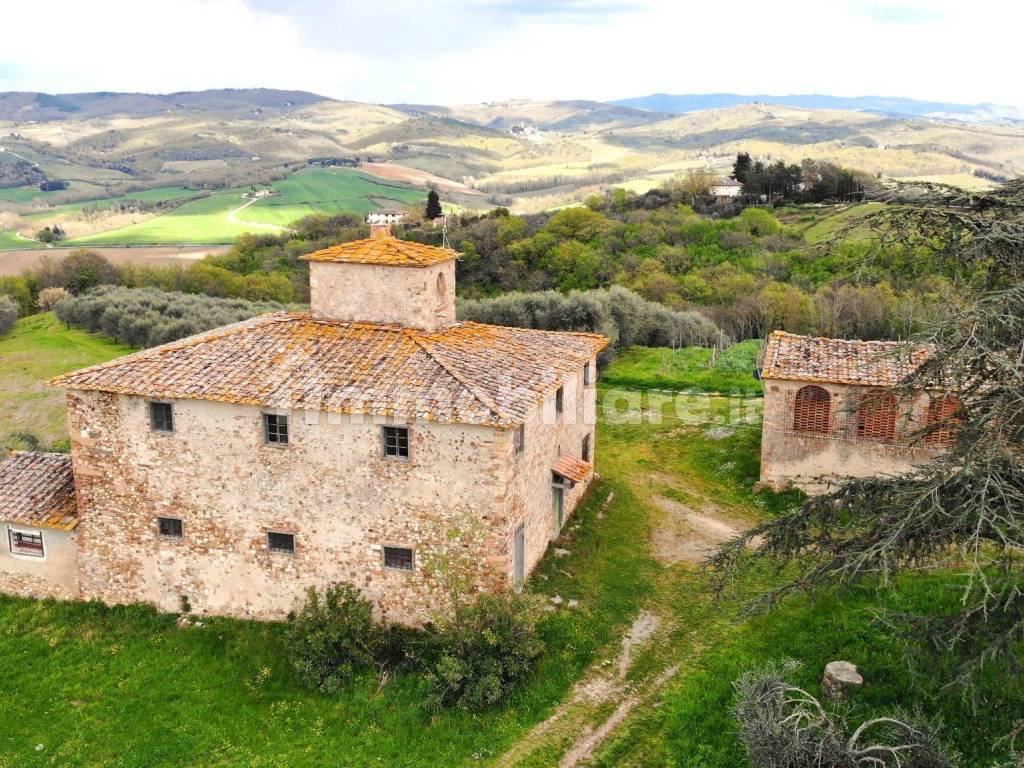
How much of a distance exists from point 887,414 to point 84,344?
159ft

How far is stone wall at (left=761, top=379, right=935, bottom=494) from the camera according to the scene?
21672 millimetres

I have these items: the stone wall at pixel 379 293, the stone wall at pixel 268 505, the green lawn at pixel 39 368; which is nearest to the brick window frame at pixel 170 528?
the stone wall at pixel 268 505

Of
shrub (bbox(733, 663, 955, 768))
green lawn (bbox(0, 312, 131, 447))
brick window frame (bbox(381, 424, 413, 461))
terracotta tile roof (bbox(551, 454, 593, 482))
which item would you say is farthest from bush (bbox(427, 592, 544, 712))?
green lawn (bbox(0, 312, 131, 447))

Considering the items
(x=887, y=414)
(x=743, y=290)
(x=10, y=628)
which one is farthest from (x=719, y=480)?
(x=743, y=290)

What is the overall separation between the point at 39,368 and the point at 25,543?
32591 millimetres

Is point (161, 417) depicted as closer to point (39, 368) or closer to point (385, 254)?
point (385, 254)

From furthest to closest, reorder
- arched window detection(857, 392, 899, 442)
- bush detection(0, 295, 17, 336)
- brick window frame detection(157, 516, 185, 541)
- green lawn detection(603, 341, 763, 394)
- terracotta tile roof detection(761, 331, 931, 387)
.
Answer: bush detection(0, 295, 17, 336)
green lawn detection(603, 341, 763, 394)
arched window detection(857, 392, 899, 442)
terracotta tile roof detection(761, 331, 931, 387)
brick window frame detection(157, 516, 185, 541)

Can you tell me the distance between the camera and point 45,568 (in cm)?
1909

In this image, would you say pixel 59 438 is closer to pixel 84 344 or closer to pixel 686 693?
pixel 84 344

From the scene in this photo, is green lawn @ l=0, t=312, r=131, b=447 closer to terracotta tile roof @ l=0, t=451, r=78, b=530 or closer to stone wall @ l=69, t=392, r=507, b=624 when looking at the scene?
terracotta tile roof @ l=0, t=451, r=78, b=530

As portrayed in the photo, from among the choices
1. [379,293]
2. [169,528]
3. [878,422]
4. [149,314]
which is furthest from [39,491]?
[149,314]

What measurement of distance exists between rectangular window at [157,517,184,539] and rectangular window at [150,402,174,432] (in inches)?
81.7

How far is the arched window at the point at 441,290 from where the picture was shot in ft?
65.7

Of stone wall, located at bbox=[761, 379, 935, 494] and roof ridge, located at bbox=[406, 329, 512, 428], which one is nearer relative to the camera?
roof ridge, located at bbox=[406, 329, 512, 428]
